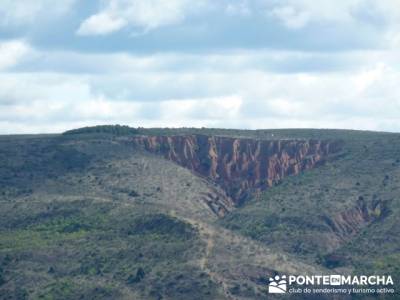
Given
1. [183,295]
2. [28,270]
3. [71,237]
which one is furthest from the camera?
[71,237]

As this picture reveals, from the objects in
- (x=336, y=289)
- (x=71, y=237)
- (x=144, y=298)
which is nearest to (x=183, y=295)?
(x=144, y=298)

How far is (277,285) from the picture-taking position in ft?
577

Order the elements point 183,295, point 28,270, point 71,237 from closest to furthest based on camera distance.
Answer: point 183,295, point 28,270, point 71,237

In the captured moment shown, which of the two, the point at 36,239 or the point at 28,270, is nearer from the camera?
the point at 28,270

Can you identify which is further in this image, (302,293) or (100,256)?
(100,256)

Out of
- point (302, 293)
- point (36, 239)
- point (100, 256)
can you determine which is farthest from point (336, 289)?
point (36, 239)

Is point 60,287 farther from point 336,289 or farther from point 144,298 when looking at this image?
point 336,289

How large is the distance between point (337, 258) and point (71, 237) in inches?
1315

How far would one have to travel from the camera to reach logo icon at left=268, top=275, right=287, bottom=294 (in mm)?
174125

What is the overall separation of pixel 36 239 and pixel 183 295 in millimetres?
31789

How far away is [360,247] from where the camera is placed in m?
198

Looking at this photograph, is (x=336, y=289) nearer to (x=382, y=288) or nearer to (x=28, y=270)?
(x=382, y=288)

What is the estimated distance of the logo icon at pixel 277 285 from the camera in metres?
174

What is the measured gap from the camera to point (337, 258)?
642ft
